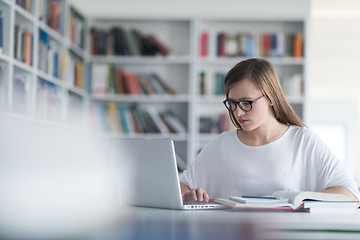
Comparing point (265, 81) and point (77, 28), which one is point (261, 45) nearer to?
point (77, 28)

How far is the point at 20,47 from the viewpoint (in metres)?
3.42

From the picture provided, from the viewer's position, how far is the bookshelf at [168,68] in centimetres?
483

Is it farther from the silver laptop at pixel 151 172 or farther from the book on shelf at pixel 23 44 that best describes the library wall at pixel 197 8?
the silver laptop at pixel 151 172

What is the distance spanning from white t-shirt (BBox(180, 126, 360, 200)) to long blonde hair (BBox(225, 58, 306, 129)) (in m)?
0.06

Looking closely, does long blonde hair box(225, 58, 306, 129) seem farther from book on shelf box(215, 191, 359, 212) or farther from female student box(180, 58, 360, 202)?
book on shelf box(215, 191, 359, 212)

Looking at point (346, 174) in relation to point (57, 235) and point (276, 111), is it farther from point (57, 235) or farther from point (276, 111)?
point (57, 235)

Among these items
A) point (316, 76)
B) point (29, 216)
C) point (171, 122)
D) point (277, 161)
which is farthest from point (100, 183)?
point (316, 76)

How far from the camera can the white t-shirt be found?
177 centimetres

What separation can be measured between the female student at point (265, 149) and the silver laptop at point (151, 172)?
281 mm

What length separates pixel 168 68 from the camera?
5066 millimetres

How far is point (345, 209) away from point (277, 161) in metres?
0.47

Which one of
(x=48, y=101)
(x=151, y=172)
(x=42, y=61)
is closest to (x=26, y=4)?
(x=42, y=61)

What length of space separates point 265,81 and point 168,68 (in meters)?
3.30

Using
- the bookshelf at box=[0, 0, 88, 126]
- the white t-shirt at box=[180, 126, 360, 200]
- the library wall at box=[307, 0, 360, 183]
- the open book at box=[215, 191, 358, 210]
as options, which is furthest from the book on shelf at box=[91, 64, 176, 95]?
the open book at box=[215, 191, 358, 210]
